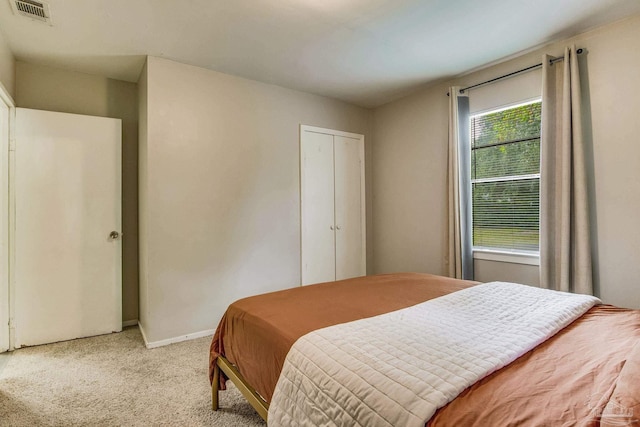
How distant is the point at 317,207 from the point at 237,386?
97.7 inches

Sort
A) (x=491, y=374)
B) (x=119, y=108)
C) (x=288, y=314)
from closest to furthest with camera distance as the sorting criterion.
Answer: (x=491, y=374), (x=288, y=314), (x=119, y=108)

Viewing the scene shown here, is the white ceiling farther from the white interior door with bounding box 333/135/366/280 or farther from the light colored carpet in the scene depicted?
the light colored carpet

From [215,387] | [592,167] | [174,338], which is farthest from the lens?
[174,338]

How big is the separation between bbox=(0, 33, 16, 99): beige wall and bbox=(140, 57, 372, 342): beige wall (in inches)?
39.2

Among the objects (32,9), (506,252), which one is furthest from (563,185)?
(32,9)

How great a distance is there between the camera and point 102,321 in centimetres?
305

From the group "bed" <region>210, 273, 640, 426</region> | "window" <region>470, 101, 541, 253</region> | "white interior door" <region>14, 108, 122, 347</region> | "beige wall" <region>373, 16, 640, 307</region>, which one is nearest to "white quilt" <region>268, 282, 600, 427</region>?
"bed" <region>210, 273, 640, 426</region>

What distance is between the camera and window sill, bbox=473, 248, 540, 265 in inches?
109

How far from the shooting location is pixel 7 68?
2.59 meters

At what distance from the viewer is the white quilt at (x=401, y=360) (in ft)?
2.81

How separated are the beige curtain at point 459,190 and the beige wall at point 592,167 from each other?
178 mm

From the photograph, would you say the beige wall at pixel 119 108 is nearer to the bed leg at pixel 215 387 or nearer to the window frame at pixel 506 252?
the bed leg at pixel 215 387

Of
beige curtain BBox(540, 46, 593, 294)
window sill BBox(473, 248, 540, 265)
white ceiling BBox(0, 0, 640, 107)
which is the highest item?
white ceiling BBox(0, 0, 640, 107)

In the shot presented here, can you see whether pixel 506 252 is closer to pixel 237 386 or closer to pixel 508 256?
pixel 508 256
